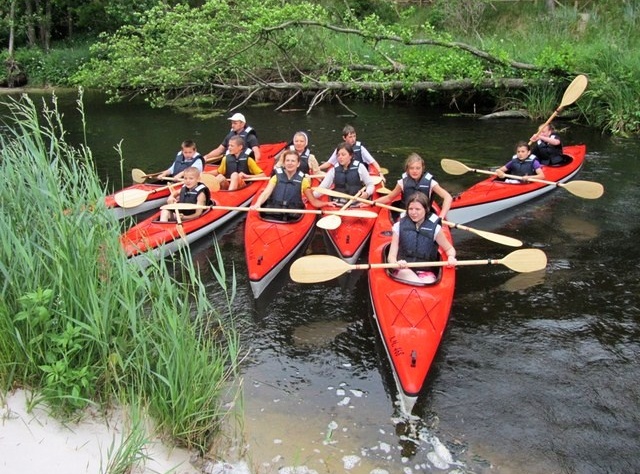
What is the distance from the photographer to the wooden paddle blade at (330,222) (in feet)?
18.7

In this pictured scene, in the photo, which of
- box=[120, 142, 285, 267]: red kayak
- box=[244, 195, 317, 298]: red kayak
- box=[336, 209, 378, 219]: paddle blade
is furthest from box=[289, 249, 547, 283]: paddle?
box=[120, 142, 285, 267]: red kayak

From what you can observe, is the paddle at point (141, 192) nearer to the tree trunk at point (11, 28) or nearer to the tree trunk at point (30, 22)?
the tree trunk at point (11, 28)

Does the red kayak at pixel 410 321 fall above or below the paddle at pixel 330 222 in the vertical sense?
below

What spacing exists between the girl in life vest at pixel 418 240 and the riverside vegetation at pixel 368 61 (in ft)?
23.0

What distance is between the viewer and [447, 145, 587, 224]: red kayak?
6922mm

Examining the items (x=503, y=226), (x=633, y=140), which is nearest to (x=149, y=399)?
(x=503, y=226)

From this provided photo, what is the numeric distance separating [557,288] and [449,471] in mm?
2788

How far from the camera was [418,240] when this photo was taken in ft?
16.2

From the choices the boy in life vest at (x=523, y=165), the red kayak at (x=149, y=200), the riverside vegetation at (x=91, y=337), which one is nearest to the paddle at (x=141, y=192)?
the red kayak at (x=149, y=200)

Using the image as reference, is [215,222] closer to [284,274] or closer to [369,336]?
[284,274]

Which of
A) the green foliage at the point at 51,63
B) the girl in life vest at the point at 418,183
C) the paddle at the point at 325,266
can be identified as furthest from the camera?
the green foliage at the point at 51,63

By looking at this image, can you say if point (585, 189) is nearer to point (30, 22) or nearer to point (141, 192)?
point (141, 192)

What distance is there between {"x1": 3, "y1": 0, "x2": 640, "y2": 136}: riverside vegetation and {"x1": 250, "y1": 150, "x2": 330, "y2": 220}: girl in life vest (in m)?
5.83

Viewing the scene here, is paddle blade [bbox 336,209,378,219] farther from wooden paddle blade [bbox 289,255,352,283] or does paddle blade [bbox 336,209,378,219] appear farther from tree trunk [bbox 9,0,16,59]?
tree trunk [bbox 9,0,16,59]
